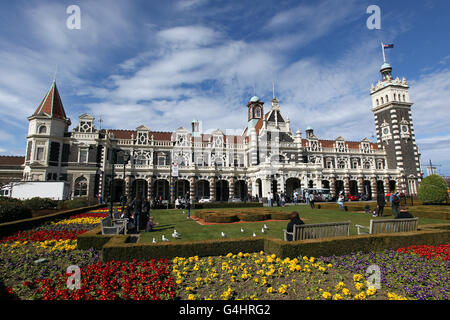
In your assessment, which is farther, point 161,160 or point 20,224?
point 161,160

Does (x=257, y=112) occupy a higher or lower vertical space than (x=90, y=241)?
higher

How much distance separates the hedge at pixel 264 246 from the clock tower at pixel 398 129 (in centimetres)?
5127

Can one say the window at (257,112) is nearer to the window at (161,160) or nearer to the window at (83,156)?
the window at (161,160)

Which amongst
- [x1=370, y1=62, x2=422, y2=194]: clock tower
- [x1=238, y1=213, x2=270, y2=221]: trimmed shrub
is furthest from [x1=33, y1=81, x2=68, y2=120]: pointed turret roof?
[x1=370, y1=62, x2=422, y2=194]: clock tower

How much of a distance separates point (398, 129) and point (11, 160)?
79.5 meters

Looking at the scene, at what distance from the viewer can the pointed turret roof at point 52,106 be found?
3939 centimetres

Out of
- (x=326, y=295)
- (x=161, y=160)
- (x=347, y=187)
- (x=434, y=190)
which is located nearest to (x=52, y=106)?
(x=161, y=160)

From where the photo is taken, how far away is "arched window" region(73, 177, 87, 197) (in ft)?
129

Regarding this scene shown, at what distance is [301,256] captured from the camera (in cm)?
836

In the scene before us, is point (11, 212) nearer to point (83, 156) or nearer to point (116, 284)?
point (116, 284)

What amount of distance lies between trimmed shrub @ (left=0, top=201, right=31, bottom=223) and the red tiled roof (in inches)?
1598

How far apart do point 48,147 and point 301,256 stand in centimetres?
4252

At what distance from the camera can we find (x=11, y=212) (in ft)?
51.2
